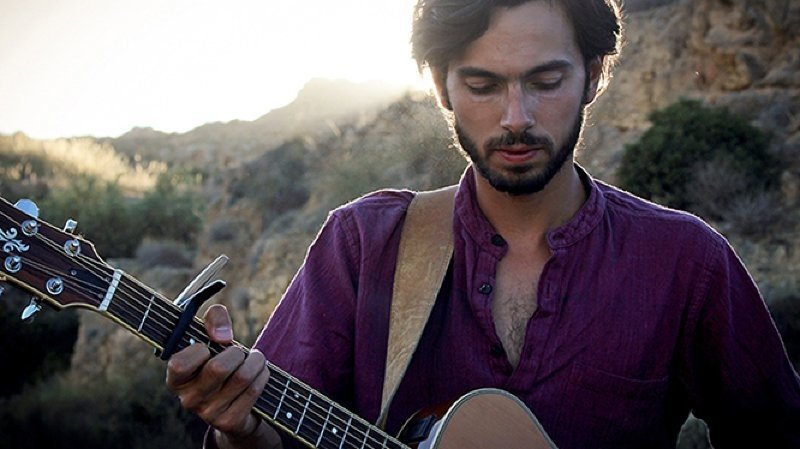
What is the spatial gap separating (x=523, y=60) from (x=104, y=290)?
1333 millimetres

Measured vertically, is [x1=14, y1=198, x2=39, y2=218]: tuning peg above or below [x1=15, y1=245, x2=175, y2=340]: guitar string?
above

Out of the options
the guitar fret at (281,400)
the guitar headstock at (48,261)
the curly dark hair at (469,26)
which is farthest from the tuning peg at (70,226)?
the curly dark hair at (469,26)

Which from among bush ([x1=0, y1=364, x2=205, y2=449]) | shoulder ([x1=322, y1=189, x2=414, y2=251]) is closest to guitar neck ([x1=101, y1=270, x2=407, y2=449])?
shoulder ([x1=322, y1=189, x2=414, y2=251])

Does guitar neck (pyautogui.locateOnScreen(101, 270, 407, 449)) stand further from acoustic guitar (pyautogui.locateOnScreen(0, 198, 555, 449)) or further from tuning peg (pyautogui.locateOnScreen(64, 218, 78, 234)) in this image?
tuning peg (pyautogui.locateOnScreen(64, 218, 78, 234))

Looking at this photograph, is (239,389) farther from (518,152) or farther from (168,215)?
(168,215)

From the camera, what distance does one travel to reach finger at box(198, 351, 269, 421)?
226 centimetres

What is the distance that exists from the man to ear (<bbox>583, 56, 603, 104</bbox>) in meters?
0.06

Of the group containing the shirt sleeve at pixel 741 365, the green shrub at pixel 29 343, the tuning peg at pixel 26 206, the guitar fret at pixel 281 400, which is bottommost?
the green shrub at pixel 29 343

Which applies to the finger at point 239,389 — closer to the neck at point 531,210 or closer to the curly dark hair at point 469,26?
the neck at point 531,210

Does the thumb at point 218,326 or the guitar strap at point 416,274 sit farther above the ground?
the thumb at point 218,326

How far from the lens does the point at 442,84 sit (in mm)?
3006

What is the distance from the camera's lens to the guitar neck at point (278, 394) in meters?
2.16

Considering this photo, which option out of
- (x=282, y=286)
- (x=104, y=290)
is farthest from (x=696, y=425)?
(x=282, y=286)

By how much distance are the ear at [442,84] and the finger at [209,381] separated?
114cm
